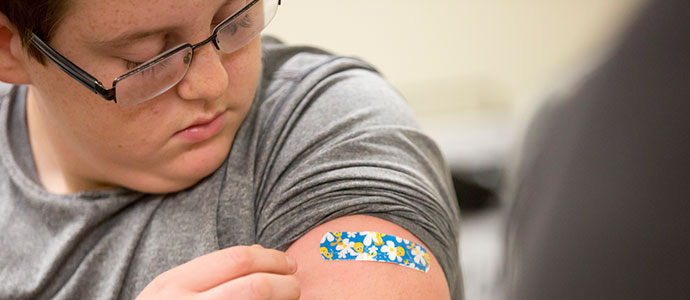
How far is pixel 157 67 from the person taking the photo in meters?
1.15

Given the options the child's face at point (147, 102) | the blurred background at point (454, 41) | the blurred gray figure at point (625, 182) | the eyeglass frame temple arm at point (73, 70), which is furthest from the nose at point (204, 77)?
the blurred background at point (454, 41)

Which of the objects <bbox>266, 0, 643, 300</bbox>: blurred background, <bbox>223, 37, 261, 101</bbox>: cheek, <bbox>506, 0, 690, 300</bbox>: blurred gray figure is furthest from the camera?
<bbox>266, 0, 643, 300</bbox>: blurred background

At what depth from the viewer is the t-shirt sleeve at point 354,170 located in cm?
119

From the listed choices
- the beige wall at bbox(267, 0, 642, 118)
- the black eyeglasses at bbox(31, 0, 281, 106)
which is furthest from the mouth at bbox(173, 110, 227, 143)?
the beige wall at bbox(267, 0, 642, 118)

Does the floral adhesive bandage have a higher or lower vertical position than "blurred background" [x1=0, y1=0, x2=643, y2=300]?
higher

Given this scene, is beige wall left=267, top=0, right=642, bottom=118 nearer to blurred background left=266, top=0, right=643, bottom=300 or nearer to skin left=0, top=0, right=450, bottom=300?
blurred background left=266, top=0, right=643, bottom=300

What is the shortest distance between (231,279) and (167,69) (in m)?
0.35

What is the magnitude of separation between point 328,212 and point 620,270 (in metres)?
0.76

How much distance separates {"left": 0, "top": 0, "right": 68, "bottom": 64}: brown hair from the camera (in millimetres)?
1057

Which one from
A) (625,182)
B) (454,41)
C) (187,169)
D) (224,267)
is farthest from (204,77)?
(454,41)

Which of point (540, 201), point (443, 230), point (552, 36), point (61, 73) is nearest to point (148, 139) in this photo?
point (61, 73)

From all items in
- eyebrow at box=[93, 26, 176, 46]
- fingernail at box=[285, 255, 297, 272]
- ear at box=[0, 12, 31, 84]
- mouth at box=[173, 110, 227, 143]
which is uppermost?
eyebrow at box=[93, 26, 176, 46]

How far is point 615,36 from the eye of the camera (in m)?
0.48

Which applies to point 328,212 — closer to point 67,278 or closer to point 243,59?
point 243,59
